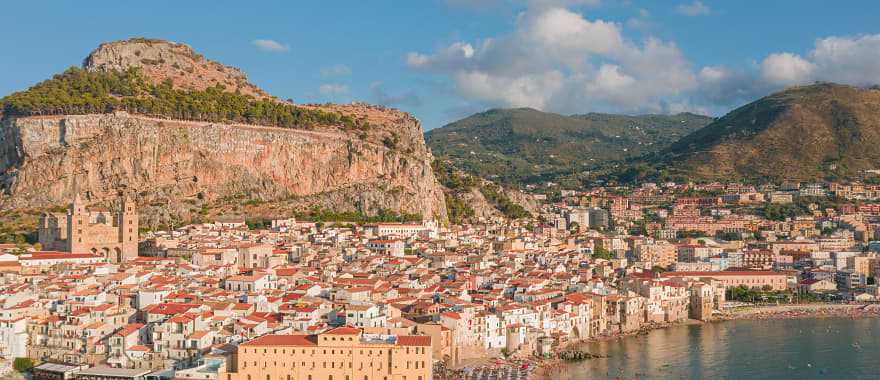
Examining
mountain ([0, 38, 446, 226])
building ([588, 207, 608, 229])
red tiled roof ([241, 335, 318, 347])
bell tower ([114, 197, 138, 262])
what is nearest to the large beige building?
red tiled roof ([241, 335, 318, 347])

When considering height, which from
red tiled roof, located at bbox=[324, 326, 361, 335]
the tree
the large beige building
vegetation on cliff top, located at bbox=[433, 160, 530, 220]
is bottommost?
the tree

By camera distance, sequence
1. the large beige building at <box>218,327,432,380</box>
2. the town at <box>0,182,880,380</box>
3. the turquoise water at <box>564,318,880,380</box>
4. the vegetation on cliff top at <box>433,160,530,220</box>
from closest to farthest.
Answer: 1. the large beige building at <box>218,327,432,380</box>
2. the town at <box>0,182,880,380</box>
3. the turquoise water at <box>564,318,880,380</box>
4. the vegetation on cliff top at <box>433,160,530,220</box>

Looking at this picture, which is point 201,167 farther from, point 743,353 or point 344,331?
point 344,331

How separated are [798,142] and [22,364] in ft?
330

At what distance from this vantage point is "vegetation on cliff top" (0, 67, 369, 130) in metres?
64.1

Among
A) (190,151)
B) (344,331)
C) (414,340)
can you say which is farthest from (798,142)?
(344,331)

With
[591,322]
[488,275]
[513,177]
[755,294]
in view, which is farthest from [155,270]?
[513,177]

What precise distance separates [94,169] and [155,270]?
65.5ft

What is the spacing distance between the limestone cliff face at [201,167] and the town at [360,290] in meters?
3.36

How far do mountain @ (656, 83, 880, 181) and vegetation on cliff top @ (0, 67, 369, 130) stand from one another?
54988mm

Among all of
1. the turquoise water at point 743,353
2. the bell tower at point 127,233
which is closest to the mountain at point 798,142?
the turquoise water at point 743,353

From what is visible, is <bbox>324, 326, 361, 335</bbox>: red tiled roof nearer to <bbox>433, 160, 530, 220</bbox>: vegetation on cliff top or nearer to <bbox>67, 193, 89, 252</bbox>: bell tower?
<bbox>67, 193, 89, 252</bbox>: bell tower

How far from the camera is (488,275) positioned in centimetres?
4684

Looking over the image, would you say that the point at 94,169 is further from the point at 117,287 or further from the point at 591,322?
the point at 591,322
